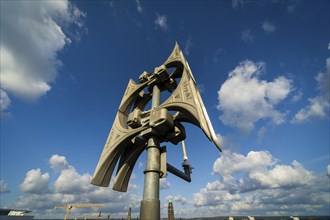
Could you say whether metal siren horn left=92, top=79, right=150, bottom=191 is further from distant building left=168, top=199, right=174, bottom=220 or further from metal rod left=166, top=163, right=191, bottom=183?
distant building left=168, top=199, right=174, bottom=220

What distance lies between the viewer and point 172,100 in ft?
20.2

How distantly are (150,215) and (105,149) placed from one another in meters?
3.49

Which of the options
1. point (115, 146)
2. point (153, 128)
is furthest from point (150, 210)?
point (115, 146)

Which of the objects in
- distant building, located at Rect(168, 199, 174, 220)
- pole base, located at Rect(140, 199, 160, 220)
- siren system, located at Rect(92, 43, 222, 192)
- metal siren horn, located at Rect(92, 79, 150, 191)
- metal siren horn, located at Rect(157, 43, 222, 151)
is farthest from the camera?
distant building, located at Rect(168, 199, 174, 220)

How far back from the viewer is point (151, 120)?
19.4ft

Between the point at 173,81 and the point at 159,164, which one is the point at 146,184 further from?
the point at 173,81

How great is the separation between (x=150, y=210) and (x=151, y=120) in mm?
2560

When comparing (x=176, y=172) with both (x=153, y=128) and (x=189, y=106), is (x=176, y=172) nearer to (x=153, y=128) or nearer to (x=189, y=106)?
(x=153, y=128)

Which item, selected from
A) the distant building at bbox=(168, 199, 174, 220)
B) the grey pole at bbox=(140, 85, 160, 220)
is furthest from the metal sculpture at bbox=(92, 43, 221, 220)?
the distant building at bbox=(168, 199, 174, 220)

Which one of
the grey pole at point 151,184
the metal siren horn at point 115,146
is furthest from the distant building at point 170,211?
the grey pole at point 151,184

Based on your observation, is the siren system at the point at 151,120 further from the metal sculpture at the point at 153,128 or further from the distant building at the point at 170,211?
the distant building at the point at 170,211

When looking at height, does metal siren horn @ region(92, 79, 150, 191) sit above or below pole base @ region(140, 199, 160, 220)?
above

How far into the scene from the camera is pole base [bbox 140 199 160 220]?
4.54 m

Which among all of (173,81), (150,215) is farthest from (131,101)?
(150,215)
